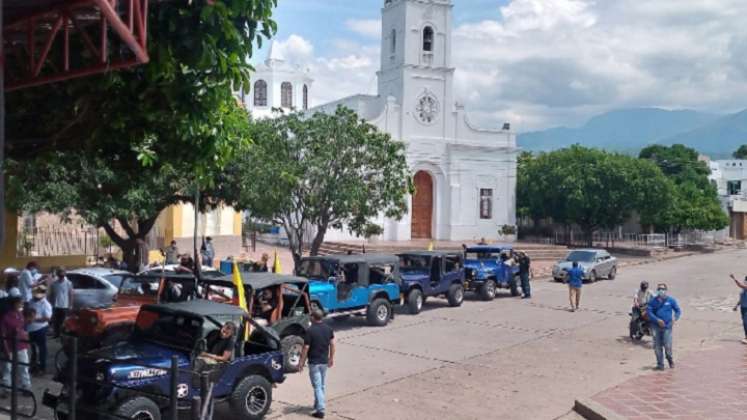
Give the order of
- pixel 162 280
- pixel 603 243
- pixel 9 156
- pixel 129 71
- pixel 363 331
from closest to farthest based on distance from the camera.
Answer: pixel 129 71 < pixel 9 156 < pixel 162 280 < pixel 363 331 < pixel 603 243

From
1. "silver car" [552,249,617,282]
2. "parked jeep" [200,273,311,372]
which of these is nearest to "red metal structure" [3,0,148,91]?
"parked jeep" [200,273,311,372]

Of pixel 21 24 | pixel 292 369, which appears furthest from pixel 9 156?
pixel 292 369

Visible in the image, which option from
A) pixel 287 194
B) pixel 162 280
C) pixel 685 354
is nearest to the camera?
pixel 162 280

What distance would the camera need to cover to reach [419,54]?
132 feet

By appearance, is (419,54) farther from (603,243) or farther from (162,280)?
(162,280)

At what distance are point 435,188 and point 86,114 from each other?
31862mm

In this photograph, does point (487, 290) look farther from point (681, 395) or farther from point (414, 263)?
point (681, 395)

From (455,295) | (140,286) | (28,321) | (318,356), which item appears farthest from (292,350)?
(455,295)

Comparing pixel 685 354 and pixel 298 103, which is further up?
pixel 298 103

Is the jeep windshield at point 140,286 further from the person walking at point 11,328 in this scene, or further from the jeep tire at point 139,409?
the jeep tire at point 139,409

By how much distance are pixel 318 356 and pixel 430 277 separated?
1028 centimetres

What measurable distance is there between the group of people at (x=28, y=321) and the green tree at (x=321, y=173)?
21.5 ft

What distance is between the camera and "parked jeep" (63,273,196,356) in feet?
39.5

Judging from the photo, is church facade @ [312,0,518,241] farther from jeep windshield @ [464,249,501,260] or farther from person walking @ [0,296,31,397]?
person walking @ [0,296,31,397]
